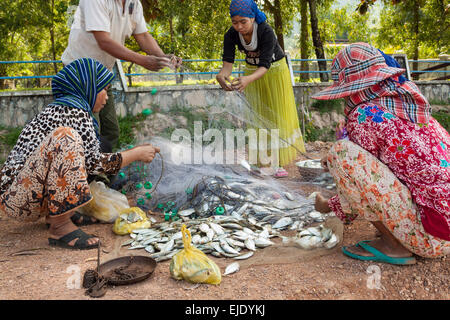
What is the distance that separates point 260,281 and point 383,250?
2.60 feet

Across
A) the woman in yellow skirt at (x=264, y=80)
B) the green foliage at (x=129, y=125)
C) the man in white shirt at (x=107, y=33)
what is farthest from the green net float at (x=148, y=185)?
the green foliage at (x=129, y=125)

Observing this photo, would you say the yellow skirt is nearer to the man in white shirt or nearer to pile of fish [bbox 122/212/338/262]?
the man in white shirt

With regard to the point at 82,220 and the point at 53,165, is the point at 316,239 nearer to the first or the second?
the point at 53,165

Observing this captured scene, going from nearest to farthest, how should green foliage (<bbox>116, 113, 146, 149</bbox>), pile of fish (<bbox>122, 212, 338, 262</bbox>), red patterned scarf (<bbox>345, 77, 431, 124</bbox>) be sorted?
red patterned scarf (<bbox>345, 77, 431, 124</bbox>) → pile of fish (<bbox>122, 212, 338, 262</bbox>) → green foliage (<bbox>116, 113, 146, 149</bbox>)

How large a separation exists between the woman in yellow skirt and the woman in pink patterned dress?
5.28 ft

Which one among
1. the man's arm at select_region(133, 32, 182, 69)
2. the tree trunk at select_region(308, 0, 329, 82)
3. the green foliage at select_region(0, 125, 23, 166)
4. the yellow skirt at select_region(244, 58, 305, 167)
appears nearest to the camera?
the man's arm at select_region(133, 32, 182, 69)

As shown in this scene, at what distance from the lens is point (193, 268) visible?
2090mm

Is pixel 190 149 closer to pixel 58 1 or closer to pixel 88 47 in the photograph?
pixel 88 47

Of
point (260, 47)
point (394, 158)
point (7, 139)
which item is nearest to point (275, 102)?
point (260, 47)

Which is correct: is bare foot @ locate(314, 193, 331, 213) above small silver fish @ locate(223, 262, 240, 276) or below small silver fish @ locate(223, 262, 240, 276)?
above

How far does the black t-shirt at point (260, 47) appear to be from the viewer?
3.78 meters

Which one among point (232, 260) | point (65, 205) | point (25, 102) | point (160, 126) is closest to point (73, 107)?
point (65, 205)

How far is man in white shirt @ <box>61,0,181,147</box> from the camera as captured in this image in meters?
3.08

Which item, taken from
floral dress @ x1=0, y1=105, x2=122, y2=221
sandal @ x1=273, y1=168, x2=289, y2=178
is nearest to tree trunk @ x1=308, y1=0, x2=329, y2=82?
sandal @ x1=273, y1=168, x2=289, y2=178
